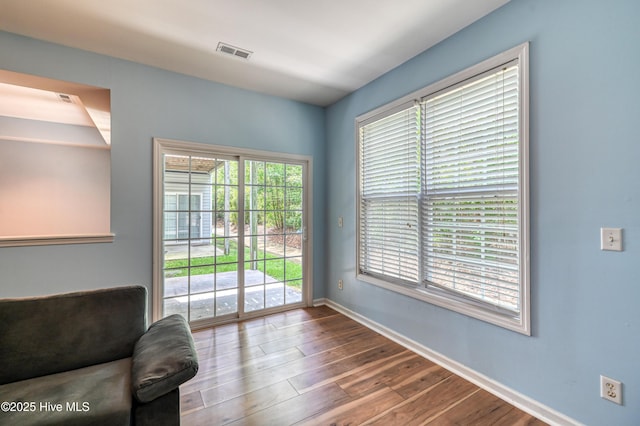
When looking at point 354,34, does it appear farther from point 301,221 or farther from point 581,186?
point 301,221

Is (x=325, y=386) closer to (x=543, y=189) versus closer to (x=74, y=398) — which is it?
(x=74, y=398)

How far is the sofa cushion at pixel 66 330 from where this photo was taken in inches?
56.6

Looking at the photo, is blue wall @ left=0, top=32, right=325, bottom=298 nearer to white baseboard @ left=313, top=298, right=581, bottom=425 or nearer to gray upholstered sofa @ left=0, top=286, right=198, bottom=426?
gray upholstered sofa @ left=0, top=286, right=198, bottom=426

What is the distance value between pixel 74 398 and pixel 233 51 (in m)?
2.72

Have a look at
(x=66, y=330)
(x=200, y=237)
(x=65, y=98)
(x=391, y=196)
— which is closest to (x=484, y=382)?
(x=391, y=196)

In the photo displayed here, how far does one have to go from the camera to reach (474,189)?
2123 millimetres

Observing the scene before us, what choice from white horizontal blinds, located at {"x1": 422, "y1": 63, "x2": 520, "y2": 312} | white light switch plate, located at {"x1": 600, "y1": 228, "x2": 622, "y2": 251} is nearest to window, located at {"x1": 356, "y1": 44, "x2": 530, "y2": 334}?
white horizontal blinds, located at {"x1": 422, "y1": 63, "x2": 520, "y2": 312}

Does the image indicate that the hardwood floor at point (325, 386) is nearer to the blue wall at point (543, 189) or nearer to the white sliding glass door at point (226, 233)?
the blue wall at point (543, 189)

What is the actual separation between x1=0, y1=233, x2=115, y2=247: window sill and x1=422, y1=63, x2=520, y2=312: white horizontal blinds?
3.07 meters

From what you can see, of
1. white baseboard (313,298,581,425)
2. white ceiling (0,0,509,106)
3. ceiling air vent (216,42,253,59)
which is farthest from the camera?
ceiling air vent (216,42,253,59)

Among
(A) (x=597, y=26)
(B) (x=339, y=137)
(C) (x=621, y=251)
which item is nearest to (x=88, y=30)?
(B) (x=339, y=137)

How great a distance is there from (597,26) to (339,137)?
8.22ft

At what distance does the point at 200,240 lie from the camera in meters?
3.14

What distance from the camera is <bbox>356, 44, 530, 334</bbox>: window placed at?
190 centimetres
